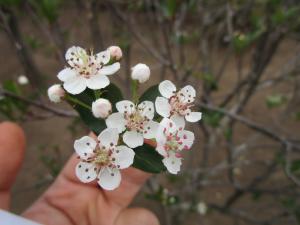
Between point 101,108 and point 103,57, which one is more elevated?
point 103,57

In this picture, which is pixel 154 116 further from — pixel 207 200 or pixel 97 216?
pixel 207 200

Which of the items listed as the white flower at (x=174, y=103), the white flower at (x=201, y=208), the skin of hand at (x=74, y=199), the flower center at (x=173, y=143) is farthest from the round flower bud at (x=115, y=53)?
the white flower at (x=201, y=208)

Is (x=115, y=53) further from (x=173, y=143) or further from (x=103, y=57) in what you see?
(x=173, y=143)

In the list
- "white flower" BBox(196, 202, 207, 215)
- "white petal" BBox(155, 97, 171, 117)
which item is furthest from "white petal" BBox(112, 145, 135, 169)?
"white flower" BBox(196, 202, 207, 215)

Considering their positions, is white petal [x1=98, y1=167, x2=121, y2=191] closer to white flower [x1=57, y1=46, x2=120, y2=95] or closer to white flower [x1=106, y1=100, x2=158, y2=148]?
white flower [x1=106, y1=100, x2=158, y2=148]

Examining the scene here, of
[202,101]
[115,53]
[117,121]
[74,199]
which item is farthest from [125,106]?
[202,101]

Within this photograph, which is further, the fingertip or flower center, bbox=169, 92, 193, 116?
the fingertip

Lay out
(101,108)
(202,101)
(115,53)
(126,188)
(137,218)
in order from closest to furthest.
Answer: (101,108) → (115,53) → (137,218) → (126,188) → (202,101)

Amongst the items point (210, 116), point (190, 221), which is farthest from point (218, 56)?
point (210, 116)
